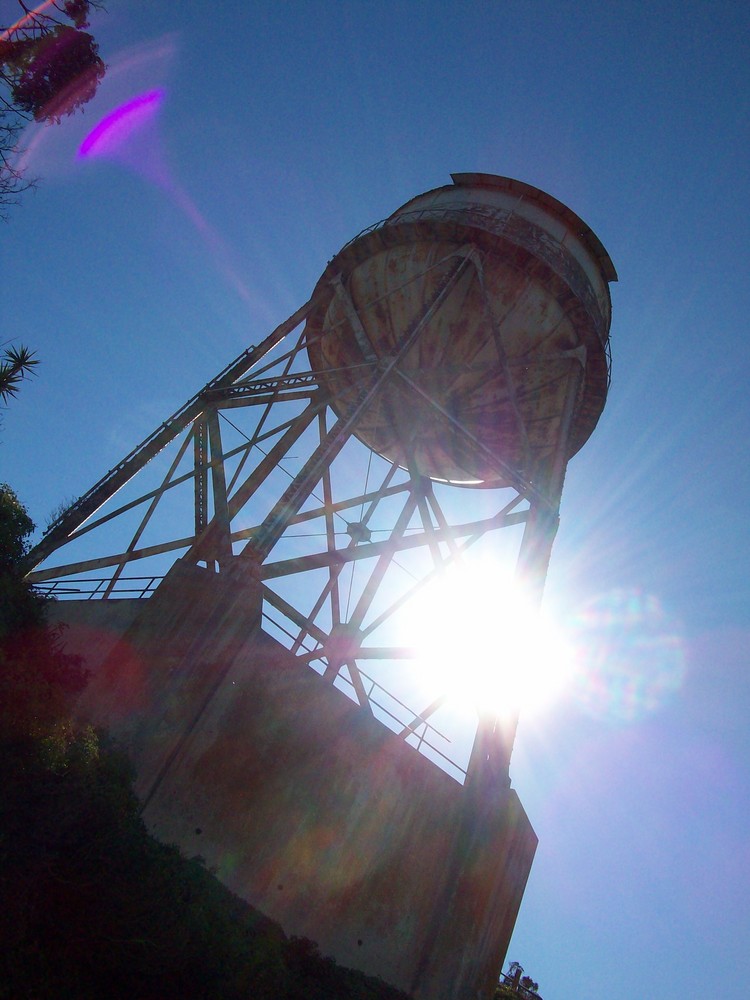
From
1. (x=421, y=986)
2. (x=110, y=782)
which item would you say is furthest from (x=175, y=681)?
(x=421, y=986)

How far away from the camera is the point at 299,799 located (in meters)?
7.64

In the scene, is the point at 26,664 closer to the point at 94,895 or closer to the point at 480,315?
the point at 94,895

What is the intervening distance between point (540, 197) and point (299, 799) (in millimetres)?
10833

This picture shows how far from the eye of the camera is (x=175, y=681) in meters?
7.23

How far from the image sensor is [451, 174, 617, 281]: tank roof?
12.8m

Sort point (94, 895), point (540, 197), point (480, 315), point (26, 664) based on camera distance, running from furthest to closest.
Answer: point (540, 197) < point (480, 315) < point (26, 664) < point (94, 895)

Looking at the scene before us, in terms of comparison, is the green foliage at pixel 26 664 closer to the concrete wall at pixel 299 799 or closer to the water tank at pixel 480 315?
the concrete wall at pixel 299 799

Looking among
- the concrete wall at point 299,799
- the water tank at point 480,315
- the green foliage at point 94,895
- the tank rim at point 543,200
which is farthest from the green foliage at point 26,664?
the tank rim at point 543,200

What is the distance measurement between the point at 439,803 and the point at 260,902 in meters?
2.41

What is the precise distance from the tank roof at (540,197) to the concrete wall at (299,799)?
29.9 ft

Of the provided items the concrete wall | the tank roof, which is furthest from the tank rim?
the concrete wall

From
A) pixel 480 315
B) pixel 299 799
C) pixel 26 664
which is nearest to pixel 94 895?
pixel 26 664

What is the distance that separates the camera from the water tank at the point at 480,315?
11688 millimetres

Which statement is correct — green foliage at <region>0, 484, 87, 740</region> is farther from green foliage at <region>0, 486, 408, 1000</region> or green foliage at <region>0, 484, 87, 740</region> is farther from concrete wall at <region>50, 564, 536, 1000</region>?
concrete wall at <region>50, 564, 536, 1000</region>
